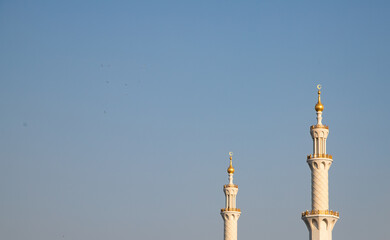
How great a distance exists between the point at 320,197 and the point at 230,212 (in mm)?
32795

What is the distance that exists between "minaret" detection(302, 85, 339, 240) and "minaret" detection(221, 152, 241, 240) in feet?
101

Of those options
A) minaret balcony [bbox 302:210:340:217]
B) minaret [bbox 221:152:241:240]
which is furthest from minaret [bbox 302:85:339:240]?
minaret [bbox 221:152:241:240]

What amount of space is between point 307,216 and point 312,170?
4931mm

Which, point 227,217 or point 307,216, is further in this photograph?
point 227,217

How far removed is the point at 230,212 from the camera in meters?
123

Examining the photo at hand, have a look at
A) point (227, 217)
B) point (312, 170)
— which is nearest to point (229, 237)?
point (227, 217)

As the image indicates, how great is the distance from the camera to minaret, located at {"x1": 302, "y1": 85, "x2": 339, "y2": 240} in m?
90.3

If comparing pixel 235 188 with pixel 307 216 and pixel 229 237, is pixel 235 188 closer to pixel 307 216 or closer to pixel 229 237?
pixel 229 237

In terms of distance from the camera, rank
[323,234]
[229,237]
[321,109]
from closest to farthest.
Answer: [323,234]
[321,109]
[229,237]

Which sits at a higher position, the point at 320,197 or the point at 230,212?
the point at 230,212

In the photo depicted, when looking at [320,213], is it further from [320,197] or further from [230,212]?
[230,212]

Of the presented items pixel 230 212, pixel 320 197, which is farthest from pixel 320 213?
pixel 230 212

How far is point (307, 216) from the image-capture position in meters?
90.8

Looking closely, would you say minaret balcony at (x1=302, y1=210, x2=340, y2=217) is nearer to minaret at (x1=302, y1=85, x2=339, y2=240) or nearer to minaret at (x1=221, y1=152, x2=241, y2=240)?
minaret at (x1=302, y1=85, x2=339, y2=240)
